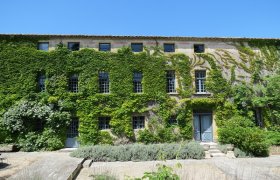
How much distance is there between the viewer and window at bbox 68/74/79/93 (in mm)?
21125

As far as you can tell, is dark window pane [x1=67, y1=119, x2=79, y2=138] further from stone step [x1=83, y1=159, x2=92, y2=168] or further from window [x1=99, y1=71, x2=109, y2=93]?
stone step [x1=83, y1=159, x2=92, y2=168]

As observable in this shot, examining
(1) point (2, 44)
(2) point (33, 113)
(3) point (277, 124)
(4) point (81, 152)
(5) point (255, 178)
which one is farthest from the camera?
(3) point (277, 124)

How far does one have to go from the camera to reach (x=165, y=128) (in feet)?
68.6

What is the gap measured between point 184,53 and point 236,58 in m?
4.29

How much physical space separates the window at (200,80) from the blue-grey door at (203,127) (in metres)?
1.96

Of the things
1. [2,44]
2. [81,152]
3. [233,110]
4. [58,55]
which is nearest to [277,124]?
[233,110]

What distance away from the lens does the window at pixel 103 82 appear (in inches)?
841

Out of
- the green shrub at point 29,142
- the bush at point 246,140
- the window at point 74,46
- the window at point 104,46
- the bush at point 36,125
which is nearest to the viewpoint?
the bush at point 246,140

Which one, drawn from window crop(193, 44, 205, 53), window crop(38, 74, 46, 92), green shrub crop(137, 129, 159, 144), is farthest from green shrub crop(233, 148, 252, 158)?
window crop(38, 74, 46, 92)

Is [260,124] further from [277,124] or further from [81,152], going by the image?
[81,152]

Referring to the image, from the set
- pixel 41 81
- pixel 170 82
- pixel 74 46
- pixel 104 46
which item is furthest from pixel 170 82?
pixel 41 81

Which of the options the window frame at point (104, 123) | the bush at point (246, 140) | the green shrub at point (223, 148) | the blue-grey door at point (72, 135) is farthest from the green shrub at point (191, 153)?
the blue-grey door at point (72, 135)

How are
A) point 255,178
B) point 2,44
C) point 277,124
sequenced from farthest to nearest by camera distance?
point 277,124 < point 2,44 < point 255,178

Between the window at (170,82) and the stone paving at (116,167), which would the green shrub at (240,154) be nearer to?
the stone paving at (116,167)
